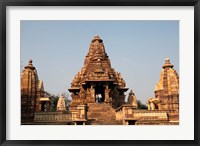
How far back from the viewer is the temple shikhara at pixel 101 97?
11227 millimetres

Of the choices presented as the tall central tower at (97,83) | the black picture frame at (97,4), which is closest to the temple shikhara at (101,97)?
the tall central tower at (97,83)

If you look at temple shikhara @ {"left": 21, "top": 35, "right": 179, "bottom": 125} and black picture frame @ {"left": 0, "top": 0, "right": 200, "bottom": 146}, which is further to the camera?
temple shikhara @ {"left": 21, "top": 35, "right": 179, "bottom": 125}

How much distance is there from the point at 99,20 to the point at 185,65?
2.22m

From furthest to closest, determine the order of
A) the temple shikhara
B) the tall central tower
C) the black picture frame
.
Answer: the tall central tower → the temple shikhara → the black picture frame

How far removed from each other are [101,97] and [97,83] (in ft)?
6.13

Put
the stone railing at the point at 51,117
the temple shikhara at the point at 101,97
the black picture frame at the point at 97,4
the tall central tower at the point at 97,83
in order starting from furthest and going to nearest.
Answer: the tall central tower at the point at 97,83 → the temple shikhara at the point at 101,97 → the stone railing at the point at 51,117 → the black picture frame at the point at 97,4

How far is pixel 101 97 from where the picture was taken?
62.0ft

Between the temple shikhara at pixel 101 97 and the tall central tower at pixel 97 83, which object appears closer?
the temple shikhara at pixel 101 97

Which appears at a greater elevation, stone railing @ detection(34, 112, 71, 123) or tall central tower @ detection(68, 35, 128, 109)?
tall central tower @ detection(68, 35, 128, 109)

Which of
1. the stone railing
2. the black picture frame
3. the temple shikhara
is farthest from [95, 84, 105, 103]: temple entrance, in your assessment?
the black picture frame

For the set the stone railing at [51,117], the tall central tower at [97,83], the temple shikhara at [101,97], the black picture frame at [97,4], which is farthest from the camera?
the tall central tower at [97,83]

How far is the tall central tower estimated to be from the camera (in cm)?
1706

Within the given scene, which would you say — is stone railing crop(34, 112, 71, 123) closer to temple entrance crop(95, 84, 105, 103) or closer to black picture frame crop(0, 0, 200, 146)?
black picture frame crop(0, 0, 200, 146)

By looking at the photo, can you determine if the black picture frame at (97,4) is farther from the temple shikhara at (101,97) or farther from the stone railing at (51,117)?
the stone railing at (51,117)
